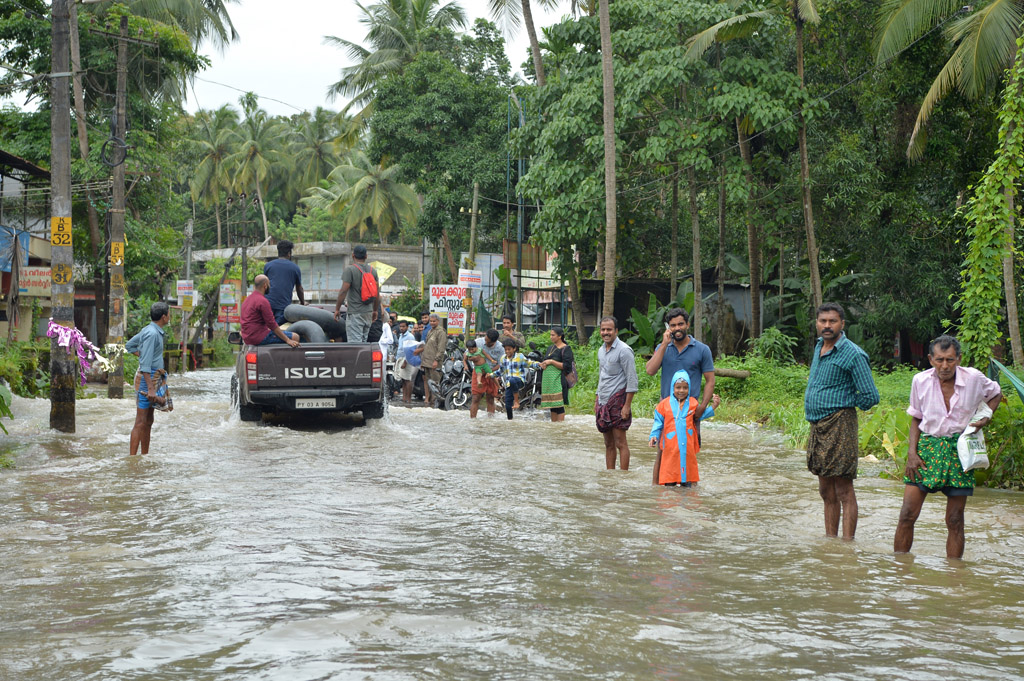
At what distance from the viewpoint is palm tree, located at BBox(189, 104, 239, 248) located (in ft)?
183

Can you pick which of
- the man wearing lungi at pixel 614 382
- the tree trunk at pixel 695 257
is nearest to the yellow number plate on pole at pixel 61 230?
the man wearing lungi at pixel 614 382

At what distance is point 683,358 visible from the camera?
9.51 metres

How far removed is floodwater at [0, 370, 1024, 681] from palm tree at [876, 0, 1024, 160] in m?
8.80

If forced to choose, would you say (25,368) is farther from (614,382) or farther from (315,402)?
(614,382)

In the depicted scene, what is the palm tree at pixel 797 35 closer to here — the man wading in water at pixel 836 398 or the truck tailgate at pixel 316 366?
the truck tailgate at pixel 316 366

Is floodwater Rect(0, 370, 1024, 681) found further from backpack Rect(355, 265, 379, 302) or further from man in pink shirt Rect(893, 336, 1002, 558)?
backpack Rect(355, 265, 379, 302)

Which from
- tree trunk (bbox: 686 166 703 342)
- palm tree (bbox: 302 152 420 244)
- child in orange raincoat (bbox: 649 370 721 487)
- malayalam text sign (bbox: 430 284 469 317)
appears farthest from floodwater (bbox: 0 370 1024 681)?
palm tree (bbox: 302 152 420 244)

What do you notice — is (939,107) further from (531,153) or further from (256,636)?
(256,636)

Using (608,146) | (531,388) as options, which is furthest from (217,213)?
(531,388)

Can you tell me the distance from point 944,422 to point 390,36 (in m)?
35.0

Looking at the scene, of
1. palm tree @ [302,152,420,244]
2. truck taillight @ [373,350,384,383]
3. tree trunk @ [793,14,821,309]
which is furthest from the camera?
palm tree @ [302,152,420,244]

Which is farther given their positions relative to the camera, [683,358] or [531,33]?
[531,33]

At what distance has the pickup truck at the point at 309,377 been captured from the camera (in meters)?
13.7

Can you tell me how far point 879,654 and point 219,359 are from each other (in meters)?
47.2
